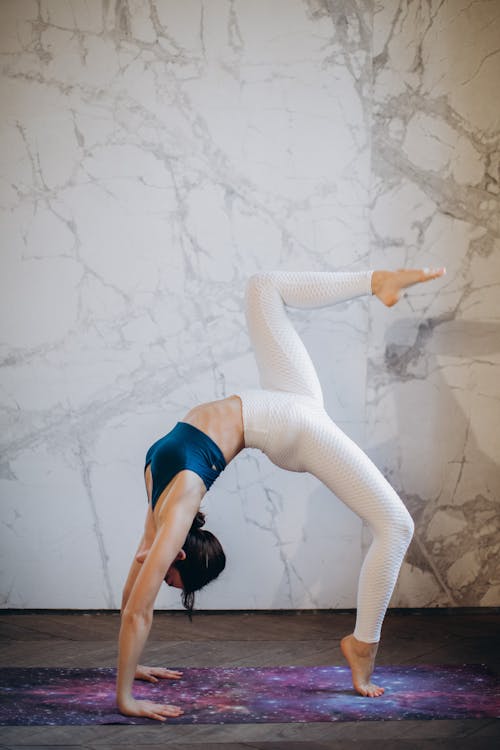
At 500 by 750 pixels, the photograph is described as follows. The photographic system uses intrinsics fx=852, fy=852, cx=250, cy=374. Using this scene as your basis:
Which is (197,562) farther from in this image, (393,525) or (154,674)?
(393,525)

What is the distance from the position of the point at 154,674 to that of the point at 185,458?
27.4 inches

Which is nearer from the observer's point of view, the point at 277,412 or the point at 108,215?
the point at 277,412

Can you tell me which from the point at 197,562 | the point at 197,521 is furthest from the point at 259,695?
the point at 197,521

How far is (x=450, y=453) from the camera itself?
3443 mm

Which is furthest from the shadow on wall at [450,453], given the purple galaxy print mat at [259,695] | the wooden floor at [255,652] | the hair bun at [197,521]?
the hair bun at [197,521]

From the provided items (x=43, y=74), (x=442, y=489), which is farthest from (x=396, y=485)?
(x=43, y=74)

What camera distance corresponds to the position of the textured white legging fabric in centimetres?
253

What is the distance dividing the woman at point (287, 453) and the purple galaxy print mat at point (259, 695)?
0.31 feet

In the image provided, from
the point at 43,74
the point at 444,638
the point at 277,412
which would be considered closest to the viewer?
the point at 277,412

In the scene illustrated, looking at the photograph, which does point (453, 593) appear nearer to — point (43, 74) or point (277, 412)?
point (277, 412)

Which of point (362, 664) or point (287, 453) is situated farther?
point (287, 453)

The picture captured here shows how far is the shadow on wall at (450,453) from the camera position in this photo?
341 centimetres

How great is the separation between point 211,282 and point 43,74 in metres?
1.04

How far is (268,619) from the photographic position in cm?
335
